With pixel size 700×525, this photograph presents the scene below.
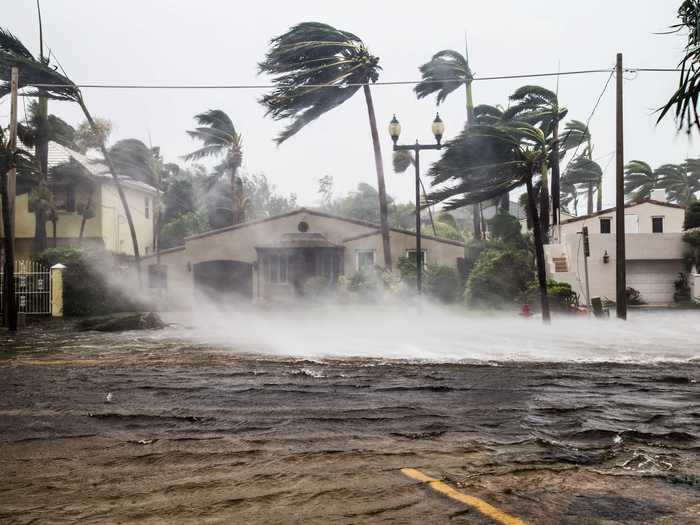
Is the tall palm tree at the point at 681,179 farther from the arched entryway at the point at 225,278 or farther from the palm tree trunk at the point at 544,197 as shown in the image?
the arched entryway at the point at 225,278

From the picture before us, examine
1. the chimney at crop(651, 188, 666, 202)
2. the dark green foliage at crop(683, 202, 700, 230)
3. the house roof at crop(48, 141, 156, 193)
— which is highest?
the house roof at crop(48, 141, 156, 193)

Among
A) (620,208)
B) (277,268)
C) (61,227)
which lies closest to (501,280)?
(620,208)

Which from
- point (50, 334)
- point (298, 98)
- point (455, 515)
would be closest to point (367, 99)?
point (298, 98)

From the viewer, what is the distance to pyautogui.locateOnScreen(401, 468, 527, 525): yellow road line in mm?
4055

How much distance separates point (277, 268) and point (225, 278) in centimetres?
294

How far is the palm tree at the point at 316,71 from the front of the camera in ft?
106

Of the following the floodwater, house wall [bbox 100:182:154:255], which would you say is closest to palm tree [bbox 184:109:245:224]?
house wall [bbox 100:182:154:255]

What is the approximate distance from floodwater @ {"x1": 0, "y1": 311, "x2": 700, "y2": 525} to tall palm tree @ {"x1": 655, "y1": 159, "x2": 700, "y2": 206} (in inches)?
1899

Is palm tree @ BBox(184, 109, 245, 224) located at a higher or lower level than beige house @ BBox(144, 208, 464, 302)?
higher

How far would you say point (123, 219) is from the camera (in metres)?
41.7

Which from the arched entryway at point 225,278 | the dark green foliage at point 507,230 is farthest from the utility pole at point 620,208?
the arched entryway at point 225,278

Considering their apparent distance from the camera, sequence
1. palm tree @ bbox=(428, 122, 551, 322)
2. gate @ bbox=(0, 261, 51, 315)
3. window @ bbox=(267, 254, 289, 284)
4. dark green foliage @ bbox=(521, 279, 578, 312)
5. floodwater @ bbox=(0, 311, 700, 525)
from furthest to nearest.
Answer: window @ bbox=(267, 254, 289, 284)
dark green foliage @ bbox=(521, 279, 578, 312)
gate @ bbox=(0, 261, 51, 315)
palm tree @ bbox=(428, 122, 551, 322)
floodwater @ bbox=(0, 311, 700, 525)

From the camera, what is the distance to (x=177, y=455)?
5586mm

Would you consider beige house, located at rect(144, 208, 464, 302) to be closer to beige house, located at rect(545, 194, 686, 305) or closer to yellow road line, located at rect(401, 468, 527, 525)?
beige house, located at rect(545, 194, 686, 305)
